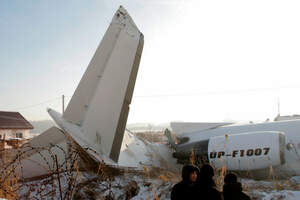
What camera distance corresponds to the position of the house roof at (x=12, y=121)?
22.7 m

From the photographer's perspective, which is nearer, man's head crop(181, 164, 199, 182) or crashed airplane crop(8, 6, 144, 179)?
man's head crop(181, 164, 199, 182)

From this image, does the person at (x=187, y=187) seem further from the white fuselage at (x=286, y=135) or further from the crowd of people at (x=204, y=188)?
the white fuselage at (x=286, y=135)

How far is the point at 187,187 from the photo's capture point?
7.98 feet

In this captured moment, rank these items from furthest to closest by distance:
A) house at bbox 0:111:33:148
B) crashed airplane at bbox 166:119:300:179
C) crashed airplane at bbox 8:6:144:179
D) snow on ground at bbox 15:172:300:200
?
house at bbox 0:111:33:148 < crashed airplane at bbox 166:119:300:179 < crashed airplane at bbox 8:6:144:179 < snow on ground at bbox 15:172:300:200

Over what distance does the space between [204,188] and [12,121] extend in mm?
26811

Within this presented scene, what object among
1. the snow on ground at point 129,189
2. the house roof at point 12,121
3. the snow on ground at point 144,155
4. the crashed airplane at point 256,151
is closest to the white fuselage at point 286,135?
the crashed airplane at point 256,151

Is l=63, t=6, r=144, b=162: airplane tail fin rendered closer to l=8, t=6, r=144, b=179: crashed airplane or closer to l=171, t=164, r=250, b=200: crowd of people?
l=8, t=6, r=144, b=179: crashed airplane

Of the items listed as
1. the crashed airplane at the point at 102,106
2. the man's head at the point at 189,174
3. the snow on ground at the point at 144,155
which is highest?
the crashed airplane at the point at 102,106

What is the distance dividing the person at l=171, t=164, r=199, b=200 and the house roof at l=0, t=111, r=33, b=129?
24433 mm

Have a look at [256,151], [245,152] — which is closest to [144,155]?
[245,152]

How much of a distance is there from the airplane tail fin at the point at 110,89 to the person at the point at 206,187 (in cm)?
337

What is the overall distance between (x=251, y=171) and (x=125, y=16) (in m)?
5.65

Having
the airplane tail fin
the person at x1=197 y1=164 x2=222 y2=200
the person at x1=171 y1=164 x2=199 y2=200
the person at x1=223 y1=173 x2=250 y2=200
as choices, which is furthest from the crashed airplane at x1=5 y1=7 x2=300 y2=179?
the person at x1=223 y1=173 x2=250 y2=200

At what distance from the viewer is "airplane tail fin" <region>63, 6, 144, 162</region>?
5.58m
